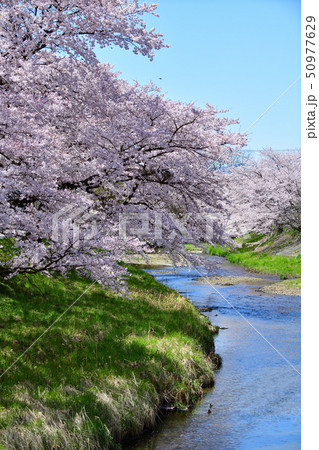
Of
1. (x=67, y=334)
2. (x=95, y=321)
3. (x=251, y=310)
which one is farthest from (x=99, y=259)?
(x=251, y=310)

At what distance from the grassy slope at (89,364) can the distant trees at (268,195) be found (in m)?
25.7

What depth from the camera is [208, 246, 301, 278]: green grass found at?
117ft

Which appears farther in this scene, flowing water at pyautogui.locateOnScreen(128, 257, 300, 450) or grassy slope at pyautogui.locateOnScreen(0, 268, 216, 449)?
flowing water at pyautogui.locateOnScreen(128, 257, 300, 450)

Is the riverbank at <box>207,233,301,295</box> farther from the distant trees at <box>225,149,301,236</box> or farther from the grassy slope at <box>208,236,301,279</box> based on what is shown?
the distant trees at <box>225,149,301,236</box>

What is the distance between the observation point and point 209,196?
14.2 m

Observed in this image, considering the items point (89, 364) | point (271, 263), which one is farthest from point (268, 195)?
point (89, 364)

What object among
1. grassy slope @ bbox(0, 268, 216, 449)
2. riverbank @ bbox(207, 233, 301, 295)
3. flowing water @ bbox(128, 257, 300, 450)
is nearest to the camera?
grassy slope @ bbox(0, 268, 216, 449)

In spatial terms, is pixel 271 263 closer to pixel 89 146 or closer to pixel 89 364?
pixel 89 146

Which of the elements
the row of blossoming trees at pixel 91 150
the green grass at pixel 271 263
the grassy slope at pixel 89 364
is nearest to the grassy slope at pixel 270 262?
the green grass at pixel 271 263

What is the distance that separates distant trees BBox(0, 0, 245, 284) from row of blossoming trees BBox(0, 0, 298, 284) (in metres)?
0.03

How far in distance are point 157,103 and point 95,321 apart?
6.29m

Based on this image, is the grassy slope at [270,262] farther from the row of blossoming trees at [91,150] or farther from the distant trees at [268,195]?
the row of blossoming trees at [91,150]

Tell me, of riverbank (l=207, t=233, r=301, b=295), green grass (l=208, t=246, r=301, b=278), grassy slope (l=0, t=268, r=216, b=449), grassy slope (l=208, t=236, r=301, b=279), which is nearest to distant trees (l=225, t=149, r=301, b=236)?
riverbank (l=207, t=233, r=301, b=295)
